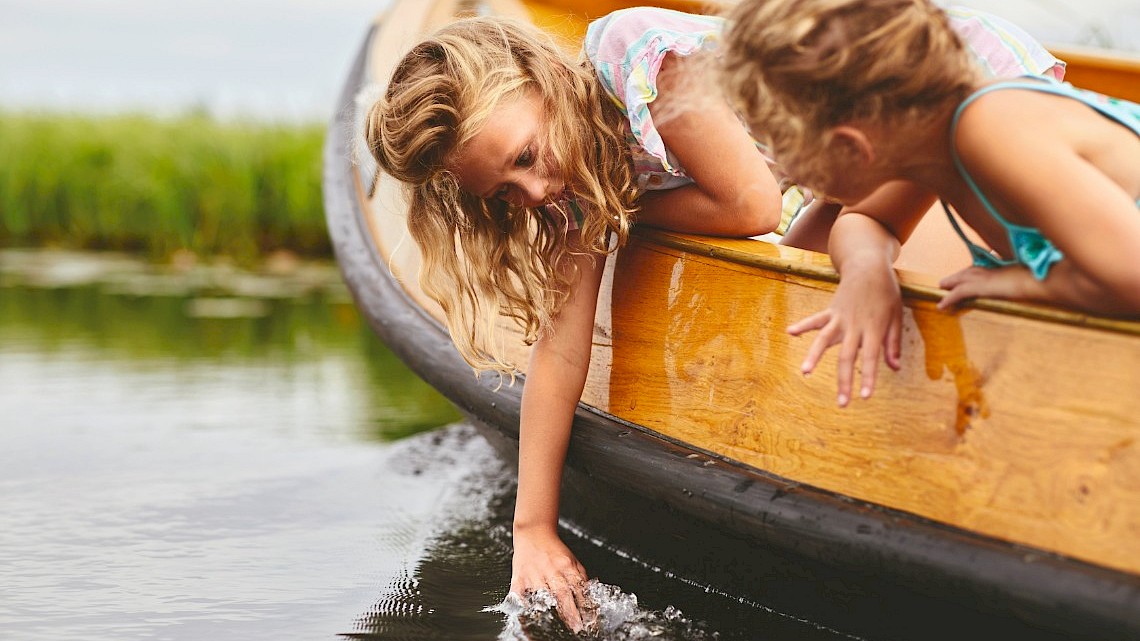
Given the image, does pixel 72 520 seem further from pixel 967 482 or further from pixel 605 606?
pixel 967 482

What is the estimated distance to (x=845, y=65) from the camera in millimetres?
1049

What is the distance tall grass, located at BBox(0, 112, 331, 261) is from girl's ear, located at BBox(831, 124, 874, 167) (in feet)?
17.3

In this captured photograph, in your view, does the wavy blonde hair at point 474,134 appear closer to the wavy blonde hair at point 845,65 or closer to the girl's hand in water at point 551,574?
the girl's hand in water at point 551,574

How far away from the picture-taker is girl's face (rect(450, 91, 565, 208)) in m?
1.44

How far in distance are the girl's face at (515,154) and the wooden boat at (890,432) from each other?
19cm

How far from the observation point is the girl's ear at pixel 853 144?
109 cm

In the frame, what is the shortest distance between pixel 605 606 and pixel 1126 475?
2.44 feet

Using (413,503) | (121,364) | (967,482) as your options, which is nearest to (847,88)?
(967,482)

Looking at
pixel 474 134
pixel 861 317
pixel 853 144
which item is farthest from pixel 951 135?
pixel 474 134

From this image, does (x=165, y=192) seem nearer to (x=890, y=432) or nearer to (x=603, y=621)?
(x=603, y=621)

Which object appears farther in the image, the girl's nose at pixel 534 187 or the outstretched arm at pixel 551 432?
the outstretched arm at pixel 551 432

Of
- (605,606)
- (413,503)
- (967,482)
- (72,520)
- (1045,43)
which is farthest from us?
(1045,43)

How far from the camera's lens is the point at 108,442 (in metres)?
2.69

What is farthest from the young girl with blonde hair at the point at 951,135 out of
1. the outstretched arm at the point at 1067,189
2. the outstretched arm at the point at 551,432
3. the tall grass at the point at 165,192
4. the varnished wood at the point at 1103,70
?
the tall grass at the point at 165,192
